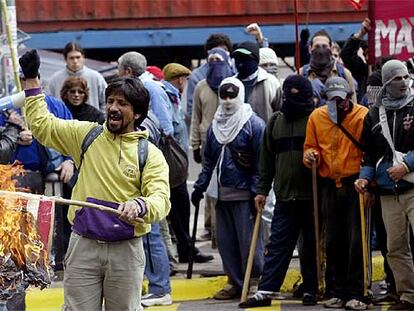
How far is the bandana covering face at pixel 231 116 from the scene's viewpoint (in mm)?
10375

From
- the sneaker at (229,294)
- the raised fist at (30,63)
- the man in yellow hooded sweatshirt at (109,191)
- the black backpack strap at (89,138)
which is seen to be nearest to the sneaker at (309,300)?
the sneaker at (229,294)

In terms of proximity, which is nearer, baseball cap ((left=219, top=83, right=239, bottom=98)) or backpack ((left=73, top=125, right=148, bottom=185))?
backpack ((left=73, top=125, right=148, bottom=185))

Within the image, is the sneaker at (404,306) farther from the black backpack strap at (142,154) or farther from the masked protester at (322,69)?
the black backpack strap at (142,154)

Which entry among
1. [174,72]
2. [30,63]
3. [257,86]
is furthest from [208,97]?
[30,63]

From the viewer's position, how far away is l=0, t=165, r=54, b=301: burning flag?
22.4ft

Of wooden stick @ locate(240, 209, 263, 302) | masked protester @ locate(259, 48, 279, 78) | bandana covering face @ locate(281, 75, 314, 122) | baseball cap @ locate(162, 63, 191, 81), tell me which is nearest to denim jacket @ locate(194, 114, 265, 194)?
wooden stick @ locate(240, 209, 263, 302)

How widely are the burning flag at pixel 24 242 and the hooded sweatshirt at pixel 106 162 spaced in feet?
1.27

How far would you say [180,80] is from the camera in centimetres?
1293

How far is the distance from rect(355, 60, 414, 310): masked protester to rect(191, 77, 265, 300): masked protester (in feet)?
3.63

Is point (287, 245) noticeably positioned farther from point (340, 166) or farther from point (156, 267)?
point (156, 267)

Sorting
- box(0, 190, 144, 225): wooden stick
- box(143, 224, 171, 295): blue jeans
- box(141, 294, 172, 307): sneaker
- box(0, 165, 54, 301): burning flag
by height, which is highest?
box(0, 190, 144, 225): wooden stick

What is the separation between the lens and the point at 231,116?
10406 millimetres

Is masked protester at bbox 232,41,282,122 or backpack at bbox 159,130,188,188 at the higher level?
masked protester at bbox 232,41,282,122

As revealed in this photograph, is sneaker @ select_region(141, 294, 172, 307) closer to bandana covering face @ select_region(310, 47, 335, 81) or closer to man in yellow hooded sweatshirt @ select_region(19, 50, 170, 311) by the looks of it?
bandana covering face @ select_region(310, 47, 335, 81)
